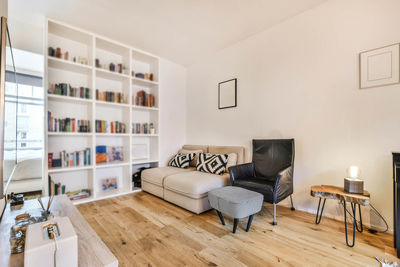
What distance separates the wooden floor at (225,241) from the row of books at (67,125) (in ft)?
4.01

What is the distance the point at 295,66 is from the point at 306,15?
0.65 meters

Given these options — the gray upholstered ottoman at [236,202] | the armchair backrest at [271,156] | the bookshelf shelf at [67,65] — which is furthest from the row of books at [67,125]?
the armchair backrest at [271,156]

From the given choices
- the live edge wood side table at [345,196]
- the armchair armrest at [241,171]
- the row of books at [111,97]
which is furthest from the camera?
the row of books at [111,97]

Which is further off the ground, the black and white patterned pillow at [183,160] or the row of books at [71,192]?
the black and white patterned pillow at [183,160]

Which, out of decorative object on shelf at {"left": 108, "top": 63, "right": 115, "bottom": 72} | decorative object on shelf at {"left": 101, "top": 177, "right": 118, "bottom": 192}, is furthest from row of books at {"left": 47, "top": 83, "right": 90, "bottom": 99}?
decorative object on shelf at {"left": 101, "top": 177, "right": 118, "bottom": 192}

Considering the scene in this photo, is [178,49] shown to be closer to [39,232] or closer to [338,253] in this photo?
[39,232]

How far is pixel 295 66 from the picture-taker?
2.51m

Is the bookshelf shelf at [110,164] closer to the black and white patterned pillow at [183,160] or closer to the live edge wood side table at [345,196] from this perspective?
the black and white patterned pillow at [183,160]

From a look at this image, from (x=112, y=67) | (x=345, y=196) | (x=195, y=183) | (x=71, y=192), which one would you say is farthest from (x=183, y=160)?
(x=345, y=196)

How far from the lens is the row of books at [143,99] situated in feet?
11.3

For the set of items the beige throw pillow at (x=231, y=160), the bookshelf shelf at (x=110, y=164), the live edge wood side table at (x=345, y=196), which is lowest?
the live edge wood side table at (x=345, y=196)

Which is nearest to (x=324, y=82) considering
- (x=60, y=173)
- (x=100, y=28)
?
(x=100, y=28)

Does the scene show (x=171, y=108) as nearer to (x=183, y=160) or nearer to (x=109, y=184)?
(x=183, y=160)

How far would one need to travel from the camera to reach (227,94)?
334 centimetres
